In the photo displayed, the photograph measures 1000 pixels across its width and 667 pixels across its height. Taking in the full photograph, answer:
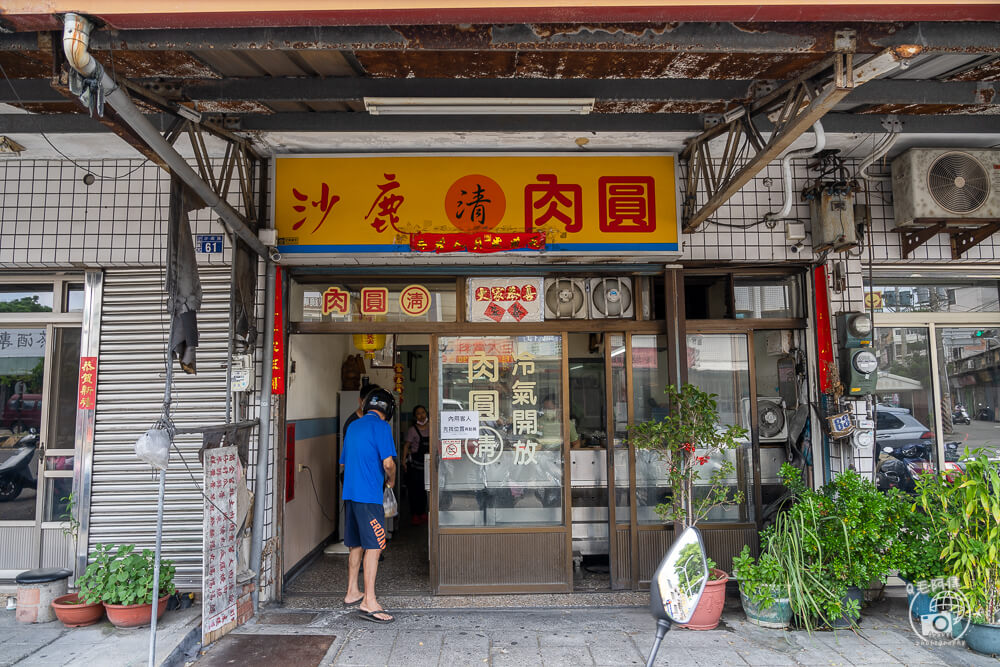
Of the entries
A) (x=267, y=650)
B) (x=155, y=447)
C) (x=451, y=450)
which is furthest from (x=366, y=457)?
(x=155, y=447)

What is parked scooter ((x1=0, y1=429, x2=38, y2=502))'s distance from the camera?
5434 mm

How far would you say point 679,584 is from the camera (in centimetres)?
227

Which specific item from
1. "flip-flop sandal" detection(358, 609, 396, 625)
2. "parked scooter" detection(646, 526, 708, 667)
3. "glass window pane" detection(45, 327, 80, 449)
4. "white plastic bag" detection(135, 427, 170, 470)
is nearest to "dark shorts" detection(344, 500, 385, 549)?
"flip-flop sandal" detection(358, 609, 396, 625)


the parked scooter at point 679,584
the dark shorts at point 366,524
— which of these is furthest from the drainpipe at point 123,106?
the parked scooter at point 679,584

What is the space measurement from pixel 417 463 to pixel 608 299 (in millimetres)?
4095

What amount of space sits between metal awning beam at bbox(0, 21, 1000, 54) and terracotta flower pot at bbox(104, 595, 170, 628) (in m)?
3.84

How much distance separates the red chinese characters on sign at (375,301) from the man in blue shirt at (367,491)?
80 centimetres

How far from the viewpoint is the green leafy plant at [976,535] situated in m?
4.16

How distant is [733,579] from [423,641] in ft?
9.29

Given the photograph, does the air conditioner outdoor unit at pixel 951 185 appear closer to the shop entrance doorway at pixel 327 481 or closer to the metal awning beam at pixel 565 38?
the metal awning beam at pixel 565 38

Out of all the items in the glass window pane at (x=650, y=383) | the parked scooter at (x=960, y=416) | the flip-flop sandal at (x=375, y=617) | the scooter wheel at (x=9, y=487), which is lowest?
the flip-flop sandal at (x=375, y=617)

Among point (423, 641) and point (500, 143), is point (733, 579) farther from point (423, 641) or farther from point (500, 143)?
point (500, 143)

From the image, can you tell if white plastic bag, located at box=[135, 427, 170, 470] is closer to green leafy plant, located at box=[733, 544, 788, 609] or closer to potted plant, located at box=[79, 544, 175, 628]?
potted plant, located at box=[79, 544, 175, 628]

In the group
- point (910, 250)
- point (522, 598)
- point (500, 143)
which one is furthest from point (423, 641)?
point (910, 250)
